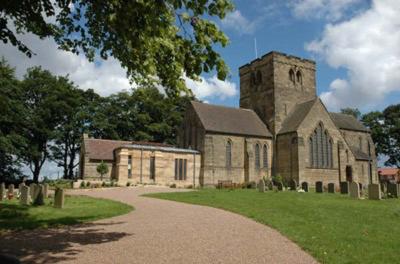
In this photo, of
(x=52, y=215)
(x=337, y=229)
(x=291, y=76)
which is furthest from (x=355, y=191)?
(x=291, y=76)

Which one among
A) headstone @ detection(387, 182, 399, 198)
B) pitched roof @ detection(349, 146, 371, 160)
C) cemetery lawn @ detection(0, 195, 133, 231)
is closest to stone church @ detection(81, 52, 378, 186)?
pitched roof @ detection(349, 146, 371, 160)

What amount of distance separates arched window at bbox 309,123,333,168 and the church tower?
441 cm

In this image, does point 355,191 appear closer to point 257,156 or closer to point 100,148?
point 257,156

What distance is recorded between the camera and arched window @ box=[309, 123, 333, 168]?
44.1m

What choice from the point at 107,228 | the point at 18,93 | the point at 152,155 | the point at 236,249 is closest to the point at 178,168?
the point at 152,155

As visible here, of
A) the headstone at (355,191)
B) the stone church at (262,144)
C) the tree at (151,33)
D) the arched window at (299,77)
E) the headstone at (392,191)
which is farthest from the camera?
the arched window at (299,77)

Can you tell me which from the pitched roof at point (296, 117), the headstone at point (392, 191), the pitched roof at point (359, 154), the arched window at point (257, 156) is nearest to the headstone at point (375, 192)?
Result: the headstone at point (392, 191)

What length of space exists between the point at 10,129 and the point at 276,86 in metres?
32.3

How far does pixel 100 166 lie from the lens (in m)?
40.1

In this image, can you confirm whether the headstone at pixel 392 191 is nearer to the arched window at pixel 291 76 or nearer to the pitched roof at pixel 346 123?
the arched window at pixel 291 76

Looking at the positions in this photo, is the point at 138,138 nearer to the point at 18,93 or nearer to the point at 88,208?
the point at 18,93

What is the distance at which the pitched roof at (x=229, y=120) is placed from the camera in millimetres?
43344

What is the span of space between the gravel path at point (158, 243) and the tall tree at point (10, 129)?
34.2 meters

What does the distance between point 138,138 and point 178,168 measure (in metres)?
19.8
